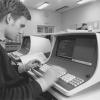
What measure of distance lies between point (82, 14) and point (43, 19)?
212 centimetres

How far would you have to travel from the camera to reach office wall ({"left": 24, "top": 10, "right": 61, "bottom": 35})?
280 inches

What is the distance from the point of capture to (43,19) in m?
7.49

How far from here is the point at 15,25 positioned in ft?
2.89

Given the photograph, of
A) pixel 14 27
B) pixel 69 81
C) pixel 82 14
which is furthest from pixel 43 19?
pixel 69 81

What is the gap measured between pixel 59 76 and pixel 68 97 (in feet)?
0.62

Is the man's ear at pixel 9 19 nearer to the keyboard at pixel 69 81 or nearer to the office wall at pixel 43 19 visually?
the keyboard at pixel 69 81

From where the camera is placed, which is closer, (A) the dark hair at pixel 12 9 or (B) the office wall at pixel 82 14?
(A) the dark hair at pixel 12 9

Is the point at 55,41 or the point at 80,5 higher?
the point at 80,5

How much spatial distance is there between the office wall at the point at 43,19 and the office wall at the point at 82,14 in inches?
13.2

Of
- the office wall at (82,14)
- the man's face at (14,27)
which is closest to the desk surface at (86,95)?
the man's face at (14,27)

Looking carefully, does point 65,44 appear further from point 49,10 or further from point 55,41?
point 49,10

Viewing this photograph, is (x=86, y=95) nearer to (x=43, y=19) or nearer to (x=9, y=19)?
(x=9, y=19)

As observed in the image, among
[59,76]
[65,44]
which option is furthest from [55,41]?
[59,76]

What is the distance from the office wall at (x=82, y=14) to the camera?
5.73 meters
